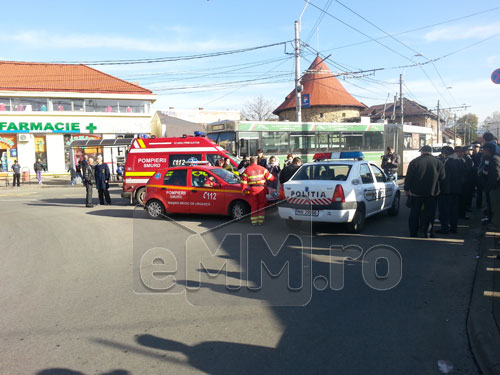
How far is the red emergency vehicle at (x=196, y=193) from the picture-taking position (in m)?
11.2

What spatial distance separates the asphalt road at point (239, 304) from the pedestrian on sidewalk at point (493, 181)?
0.90m

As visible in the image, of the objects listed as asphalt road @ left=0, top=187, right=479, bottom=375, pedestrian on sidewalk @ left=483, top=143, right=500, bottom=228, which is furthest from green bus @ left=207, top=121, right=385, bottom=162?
pedestrian on sidewalk @ left=483, top=143, right=500, bottom=228

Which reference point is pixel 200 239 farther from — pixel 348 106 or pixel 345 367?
pixel 348 106

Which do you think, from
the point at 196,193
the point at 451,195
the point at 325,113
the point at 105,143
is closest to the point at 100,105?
the point at 105,143

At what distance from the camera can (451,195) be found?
9.20 m

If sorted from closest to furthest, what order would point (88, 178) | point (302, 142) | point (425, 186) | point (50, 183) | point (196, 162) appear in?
point (425, 186), point (196, 162), point (88, 178), point (302, 142), point (50, 183)

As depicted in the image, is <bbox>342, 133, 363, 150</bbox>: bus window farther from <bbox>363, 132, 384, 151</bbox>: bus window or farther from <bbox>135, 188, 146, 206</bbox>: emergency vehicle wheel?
<bbox>135, 188, 146, 206</bbox>: emergency vehicle wheel

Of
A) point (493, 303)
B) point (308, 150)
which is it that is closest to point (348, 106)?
point (308, 150)

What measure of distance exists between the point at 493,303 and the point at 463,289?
684mm

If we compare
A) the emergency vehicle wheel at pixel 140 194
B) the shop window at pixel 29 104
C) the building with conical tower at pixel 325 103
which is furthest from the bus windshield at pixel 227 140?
the building with conical tower at pixel 325 103

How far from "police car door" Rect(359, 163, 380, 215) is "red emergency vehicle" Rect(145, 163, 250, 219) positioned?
9.66 ft

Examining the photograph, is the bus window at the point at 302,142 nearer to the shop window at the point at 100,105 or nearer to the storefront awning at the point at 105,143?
the storefront awning at the point at 105,143

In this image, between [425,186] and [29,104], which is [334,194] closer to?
[425,186]

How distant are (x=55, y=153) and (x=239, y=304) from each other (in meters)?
34.1
